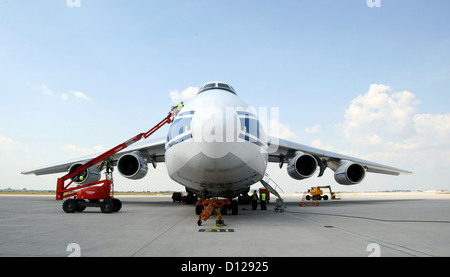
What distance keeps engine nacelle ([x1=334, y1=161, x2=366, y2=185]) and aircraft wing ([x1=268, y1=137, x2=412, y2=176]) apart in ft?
2.26

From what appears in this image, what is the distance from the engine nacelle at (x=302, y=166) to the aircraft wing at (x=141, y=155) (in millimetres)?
6195

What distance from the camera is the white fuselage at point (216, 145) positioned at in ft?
22.2

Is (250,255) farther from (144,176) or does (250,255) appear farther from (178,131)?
(144,176)

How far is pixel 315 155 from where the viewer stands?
17156 mm

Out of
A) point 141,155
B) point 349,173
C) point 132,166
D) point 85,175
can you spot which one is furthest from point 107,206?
point 349,173

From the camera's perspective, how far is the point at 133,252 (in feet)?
14.2

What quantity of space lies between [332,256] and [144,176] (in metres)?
10.9

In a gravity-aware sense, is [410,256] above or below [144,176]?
below

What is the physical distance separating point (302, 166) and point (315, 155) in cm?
322

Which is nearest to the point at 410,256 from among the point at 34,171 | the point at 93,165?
the point at 93,165

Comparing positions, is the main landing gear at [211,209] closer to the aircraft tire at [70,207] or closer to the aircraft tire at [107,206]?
the aircraft tire at [107,206]

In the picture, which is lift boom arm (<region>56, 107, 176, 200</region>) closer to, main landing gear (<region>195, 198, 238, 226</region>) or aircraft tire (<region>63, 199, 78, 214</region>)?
aircraft tire (<region>63, 199, 78, 214</region>)

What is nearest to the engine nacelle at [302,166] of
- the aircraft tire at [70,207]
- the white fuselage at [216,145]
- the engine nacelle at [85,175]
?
the white fuselage at [216,145]

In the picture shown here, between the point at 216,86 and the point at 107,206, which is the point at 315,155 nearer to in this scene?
the point at 216,86
